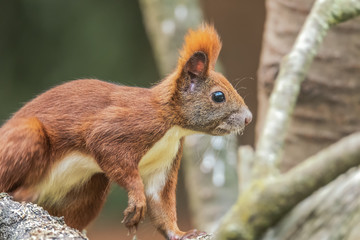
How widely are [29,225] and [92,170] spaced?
21.1 inches

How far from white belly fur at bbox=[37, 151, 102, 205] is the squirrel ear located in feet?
1.60

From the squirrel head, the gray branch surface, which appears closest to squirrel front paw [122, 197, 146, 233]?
the gray branch surface

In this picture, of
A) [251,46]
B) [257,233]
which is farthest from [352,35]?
[251,46]

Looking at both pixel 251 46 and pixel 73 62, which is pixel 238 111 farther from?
pixel 73 62

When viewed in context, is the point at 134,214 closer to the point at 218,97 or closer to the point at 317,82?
the point at 218,97

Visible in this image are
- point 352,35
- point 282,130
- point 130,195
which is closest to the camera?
point 282,130

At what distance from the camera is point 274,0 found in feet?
10.7

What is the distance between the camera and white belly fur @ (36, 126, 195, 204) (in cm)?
223

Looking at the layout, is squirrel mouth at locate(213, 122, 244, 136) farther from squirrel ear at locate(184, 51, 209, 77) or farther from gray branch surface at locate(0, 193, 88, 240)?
gray branch surface at locate(0, 193, 88, 240)

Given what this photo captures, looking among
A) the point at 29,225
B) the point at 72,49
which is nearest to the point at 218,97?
the point at 29,225

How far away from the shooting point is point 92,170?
230 centimetres

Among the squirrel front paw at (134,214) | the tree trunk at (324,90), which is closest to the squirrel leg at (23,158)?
the squirrel front paw at (134,214)

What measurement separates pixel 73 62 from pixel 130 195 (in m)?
5.66

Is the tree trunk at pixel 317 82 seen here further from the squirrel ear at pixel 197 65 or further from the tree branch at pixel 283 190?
the tree branch at pixel 283 190
